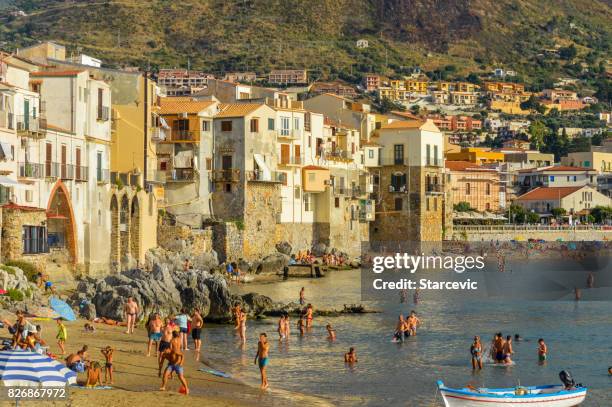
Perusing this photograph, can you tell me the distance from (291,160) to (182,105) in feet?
27.8

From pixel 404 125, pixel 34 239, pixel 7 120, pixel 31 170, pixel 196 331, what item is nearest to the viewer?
pixel 196 331

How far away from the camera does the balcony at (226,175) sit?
79.2 metres

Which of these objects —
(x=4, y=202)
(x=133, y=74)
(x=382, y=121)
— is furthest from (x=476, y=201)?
(x=4, y=202)

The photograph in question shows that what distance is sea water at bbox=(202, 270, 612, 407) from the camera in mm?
36750

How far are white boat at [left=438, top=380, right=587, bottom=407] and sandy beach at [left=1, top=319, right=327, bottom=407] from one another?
12.3 feet

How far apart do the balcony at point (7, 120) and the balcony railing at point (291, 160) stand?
35.9 meters

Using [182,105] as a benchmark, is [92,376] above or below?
below

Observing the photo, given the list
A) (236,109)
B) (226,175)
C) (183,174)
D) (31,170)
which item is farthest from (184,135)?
(31,170)

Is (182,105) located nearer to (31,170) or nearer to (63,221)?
(63,221)

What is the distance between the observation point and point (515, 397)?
31.6 meters

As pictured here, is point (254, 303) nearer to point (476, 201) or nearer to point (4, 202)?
point (4, 202)

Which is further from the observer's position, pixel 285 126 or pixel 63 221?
pixel 285 126

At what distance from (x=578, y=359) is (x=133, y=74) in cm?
2942

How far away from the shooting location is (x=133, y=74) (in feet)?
213
